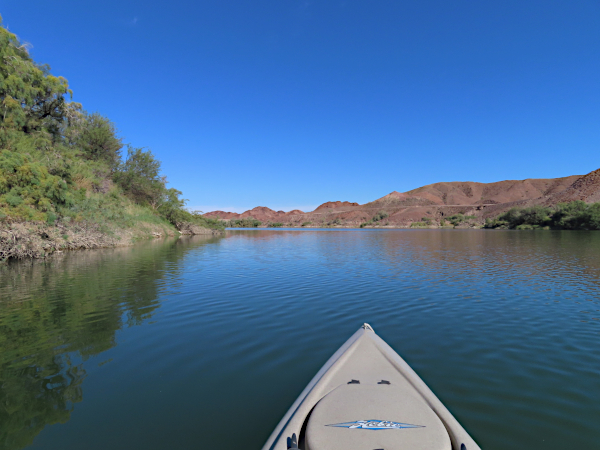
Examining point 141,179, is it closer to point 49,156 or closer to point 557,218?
point 49,156

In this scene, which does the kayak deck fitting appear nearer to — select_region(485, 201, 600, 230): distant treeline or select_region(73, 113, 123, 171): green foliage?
select_region(73, 113, 123, 171): green foliage

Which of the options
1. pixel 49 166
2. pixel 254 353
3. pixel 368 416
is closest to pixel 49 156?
pixel 49 166

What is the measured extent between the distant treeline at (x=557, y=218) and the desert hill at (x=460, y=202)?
23.0m

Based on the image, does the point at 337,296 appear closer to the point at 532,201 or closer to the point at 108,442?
the point at 108,442

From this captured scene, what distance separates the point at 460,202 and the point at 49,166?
19448 cm

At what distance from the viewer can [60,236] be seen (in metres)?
18.9

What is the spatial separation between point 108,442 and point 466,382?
442 centimetres

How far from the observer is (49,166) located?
1881cm

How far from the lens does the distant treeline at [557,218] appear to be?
56062 mm

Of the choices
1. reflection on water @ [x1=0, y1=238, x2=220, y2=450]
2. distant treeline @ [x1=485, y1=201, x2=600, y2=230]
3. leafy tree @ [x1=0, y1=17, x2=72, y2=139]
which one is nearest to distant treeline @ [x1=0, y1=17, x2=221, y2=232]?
leafy tree @ [x1=0, y1=17, x2=72, y2=139]

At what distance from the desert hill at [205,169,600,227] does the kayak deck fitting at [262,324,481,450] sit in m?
107

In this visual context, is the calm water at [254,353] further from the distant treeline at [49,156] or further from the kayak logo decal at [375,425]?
the distant treeline at [49,156]

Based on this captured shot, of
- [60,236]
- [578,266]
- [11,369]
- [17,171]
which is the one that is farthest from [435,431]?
[60,236]

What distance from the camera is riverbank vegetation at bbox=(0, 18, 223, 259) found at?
15969mm
